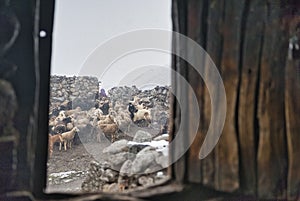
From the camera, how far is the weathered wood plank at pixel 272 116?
580mm

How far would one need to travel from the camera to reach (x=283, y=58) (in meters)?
0.58

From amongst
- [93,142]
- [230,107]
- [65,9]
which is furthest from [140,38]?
[93,142]

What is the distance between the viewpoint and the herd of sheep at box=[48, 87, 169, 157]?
3.44ft

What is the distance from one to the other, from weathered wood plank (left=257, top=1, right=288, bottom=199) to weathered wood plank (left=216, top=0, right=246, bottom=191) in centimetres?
5

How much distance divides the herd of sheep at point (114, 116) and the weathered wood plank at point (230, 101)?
367mm

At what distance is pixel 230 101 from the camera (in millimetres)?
582

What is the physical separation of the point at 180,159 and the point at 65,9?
43 centimetres

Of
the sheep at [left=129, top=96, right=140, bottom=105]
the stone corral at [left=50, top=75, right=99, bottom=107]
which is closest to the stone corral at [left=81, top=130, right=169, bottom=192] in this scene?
the sheep at [left=129, top=96, right=140, bottom=105]

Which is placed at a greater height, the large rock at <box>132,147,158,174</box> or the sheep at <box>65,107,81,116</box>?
the sheep at <box>65,107,81,116</box>

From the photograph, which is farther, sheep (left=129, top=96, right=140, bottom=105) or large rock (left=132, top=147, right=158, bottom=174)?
sheep (left=129, top=96, right=140, bottom=105)

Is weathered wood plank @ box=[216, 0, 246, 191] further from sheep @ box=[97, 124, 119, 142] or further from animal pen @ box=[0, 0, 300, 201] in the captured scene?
sheep @ box=[97, 124, 119, 142]

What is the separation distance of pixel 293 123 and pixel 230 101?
0.12 meters

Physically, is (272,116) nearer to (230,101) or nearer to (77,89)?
(230,101)

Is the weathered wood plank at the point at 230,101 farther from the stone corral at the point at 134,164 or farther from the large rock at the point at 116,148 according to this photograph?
the large rock at the point at 116,148
